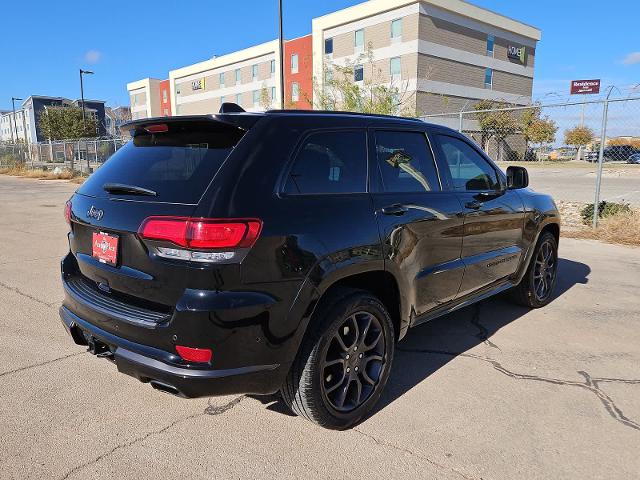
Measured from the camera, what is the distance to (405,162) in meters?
3.37

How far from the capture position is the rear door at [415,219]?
304 centimetres

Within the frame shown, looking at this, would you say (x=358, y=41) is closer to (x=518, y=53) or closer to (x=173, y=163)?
(x=518, y=53)

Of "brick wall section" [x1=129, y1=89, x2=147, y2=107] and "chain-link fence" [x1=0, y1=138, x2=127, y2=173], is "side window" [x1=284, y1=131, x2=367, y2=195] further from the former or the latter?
"brick wall section" [x1=129, y1=89, x2=147, y2=107]

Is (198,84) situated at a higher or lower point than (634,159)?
higher

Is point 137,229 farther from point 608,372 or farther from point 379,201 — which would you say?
point 608,372

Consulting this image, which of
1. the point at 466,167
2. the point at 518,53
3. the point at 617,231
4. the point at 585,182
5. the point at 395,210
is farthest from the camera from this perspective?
the point at 518,53

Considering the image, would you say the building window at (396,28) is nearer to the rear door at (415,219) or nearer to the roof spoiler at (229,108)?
the rear door at (415,219)

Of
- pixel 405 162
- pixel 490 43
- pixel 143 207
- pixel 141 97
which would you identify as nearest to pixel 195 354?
pixel 143 207

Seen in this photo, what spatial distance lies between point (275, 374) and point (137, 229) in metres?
1.00

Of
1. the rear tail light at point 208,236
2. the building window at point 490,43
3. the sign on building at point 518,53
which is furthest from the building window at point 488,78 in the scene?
the rear tail light at point 208,236

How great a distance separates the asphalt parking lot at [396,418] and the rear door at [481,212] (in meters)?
0.62

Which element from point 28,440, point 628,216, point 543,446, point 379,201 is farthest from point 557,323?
point 628,216

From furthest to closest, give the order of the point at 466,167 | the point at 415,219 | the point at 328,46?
1. the point at 328,46
2. the point at 466,167
3. the point at 415,219

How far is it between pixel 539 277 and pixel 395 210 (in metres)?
2.78
